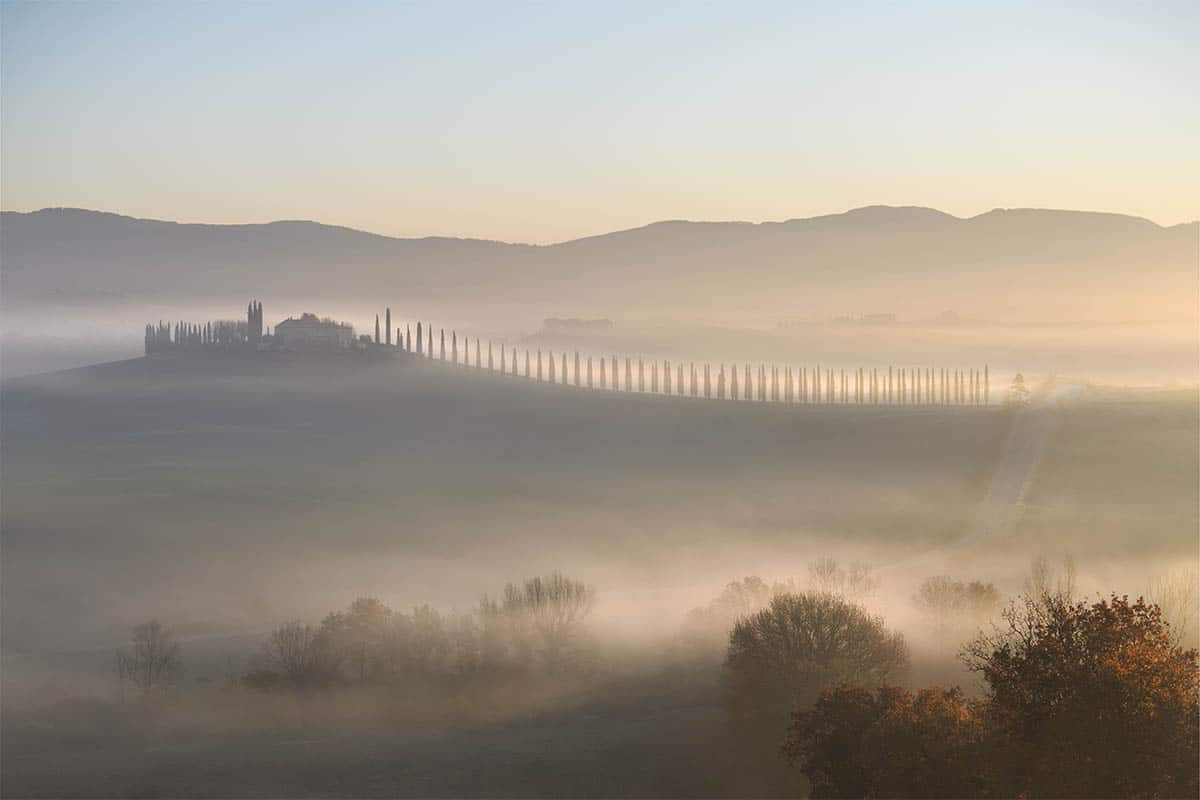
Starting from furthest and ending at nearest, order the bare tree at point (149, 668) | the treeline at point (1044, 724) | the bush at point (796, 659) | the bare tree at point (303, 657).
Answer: the bare tree at point (149, 668)
the bare tree at point (303, 657)
the bush at point (796, 659)
the treeline at point (1044, 724)

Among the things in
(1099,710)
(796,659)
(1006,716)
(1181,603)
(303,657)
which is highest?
(1099,710)

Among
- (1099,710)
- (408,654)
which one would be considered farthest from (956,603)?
(1099,710)

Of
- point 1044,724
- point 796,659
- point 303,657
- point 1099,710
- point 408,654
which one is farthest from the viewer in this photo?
point 408,654

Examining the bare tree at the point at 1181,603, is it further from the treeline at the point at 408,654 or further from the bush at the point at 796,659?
the treeline at the point at 408,654

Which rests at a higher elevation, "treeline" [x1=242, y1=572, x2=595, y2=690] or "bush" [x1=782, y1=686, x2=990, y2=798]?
"bush" [x1=782, y1=686, x2=990, y2=798]

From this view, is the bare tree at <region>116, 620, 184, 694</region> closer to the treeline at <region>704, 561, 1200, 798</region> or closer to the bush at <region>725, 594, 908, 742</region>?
the bush at <region>725, 594, 908, 742</region>

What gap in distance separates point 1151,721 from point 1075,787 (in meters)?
4.11

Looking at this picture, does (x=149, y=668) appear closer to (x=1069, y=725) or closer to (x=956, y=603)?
(x=956, y=603)

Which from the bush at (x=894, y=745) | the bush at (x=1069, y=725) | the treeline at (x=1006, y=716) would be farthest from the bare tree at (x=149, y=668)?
the bush at (x=1069, y=725)

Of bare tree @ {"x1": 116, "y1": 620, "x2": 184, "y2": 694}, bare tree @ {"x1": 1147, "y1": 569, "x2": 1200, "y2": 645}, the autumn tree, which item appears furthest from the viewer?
bare tree @ {"x1": 116, "y1": 620, "x2": 184, "y2": 694}

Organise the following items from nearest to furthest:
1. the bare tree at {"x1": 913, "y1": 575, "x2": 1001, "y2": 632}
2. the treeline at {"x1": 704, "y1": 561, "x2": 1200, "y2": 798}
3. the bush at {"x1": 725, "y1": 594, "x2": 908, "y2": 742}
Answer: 1. the treeline at {"x1": 704, "y1": 561, "x2": 1200, "y2": 798}
2. the bush at {"x1": 725, "y1": 594, "x2": 908, "y2": 742}
3. the bare tree at {"x1": 913, "y1": 575, "x2": 1001, "y2": 632}

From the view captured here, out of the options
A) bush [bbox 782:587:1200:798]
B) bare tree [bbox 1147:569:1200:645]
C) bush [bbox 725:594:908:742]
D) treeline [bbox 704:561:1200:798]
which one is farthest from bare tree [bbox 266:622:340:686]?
bush [bbox 782:587:1200:798]

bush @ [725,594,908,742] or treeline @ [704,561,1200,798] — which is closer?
treeline @ [704,561,1200,798]

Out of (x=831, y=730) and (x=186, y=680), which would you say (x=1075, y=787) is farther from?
(x=186, y=680)
